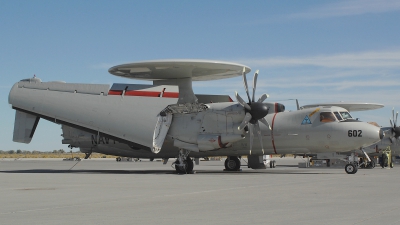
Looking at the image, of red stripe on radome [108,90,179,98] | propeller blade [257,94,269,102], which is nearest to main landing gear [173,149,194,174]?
red stripe on radome [108,90,179,98]

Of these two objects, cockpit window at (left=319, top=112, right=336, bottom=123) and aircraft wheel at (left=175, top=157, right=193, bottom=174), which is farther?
aircraft wheel at (left=175, top=157, right=193, bottom=174)

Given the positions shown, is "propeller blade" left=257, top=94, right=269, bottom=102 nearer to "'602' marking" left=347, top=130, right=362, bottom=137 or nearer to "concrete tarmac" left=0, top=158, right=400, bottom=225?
"'602' marking" left=347, top=130, right=362, bottom=137

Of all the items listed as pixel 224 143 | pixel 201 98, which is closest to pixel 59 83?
pixel 201 98

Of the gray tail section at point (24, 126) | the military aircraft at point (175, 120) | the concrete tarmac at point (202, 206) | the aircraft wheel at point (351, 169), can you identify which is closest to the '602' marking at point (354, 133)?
the military aircraft at point (175, 120)

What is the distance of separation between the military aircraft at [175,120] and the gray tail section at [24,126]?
0.24 feet

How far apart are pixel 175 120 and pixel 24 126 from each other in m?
12.0

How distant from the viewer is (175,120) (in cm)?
3519

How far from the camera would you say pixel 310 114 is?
111 feet

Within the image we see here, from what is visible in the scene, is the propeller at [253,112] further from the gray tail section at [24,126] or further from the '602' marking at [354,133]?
the gray tail section at [24,126]

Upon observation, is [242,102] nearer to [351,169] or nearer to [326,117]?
[326,117]

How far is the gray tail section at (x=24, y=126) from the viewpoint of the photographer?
38.9 metres

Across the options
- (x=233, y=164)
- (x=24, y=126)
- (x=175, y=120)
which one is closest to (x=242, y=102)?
(x=175, y=120)

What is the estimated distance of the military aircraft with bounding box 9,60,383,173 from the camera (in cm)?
3301

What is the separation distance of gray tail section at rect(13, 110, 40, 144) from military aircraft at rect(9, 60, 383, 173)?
74 millimetres
